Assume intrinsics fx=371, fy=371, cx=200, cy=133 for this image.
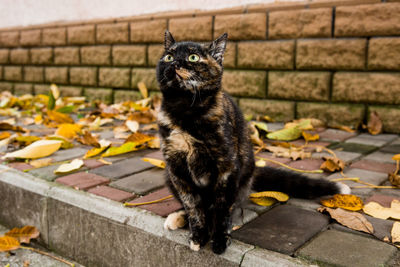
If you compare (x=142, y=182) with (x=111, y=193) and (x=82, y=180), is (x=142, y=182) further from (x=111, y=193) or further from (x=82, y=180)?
(x=82, y=180)

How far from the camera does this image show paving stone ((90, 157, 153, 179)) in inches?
98.3

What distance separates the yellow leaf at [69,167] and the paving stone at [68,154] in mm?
293

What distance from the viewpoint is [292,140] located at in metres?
3.41

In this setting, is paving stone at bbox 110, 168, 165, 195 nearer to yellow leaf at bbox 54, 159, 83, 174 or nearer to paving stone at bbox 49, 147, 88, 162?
yellow leaf at bbox 54, 159, 83, 174

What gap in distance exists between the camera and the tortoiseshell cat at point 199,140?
1.62 meters

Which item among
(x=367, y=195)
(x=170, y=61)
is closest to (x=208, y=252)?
(x=170, y=61)

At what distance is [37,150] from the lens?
110 inches

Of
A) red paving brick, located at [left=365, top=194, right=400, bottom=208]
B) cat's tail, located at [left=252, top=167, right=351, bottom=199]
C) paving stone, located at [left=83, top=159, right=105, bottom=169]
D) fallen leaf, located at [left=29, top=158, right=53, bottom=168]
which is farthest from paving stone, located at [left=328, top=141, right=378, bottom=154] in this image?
fallen leaf, located at [left=29, top=158, right=53, bottom=168]

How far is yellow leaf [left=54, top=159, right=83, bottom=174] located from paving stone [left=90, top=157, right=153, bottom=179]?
11 centimetres

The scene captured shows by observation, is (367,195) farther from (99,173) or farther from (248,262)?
(99,173)

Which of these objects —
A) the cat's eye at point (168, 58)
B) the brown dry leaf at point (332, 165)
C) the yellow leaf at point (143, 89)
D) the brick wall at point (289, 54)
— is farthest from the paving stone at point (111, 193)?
the yellow leaf at point (143, 89)

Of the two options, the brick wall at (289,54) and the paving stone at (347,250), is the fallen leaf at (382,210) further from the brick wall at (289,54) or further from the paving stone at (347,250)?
the brick wall at (289,54)

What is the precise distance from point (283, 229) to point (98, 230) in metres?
0.97

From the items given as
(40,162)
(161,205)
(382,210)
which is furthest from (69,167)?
(382,210)
